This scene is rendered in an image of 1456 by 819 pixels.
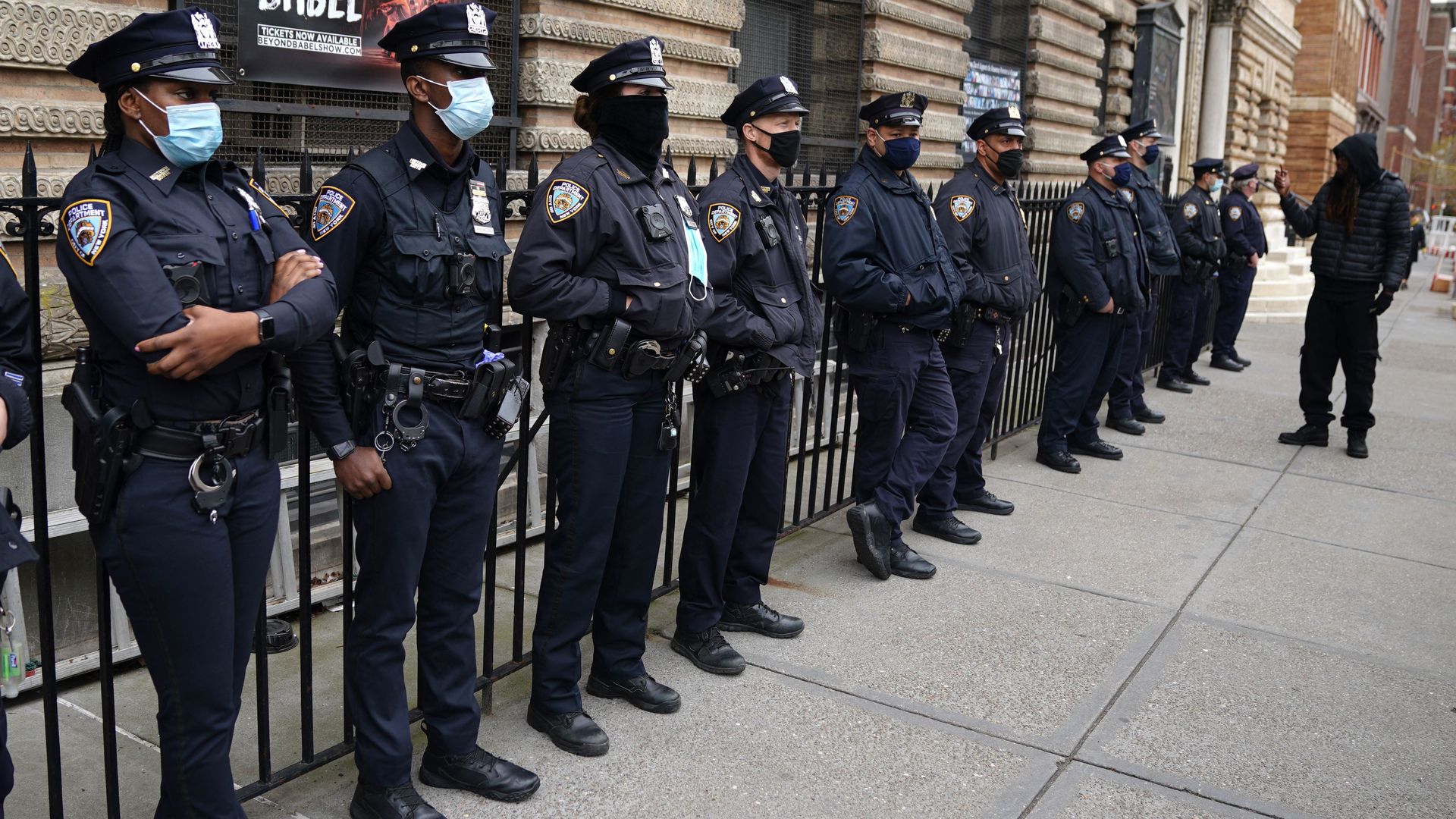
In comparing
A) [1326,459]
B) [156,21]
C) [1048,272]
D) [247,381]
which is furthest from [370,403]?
[1326,459]

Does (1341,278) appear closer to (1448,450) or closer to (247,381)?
(1448,450)

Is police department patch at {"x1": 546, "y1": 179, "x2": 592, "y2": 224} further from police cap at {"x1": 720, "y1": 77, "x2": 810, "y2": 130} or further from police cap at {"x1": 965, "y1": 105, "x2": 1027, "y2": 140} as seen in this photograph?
police cap at {"x1": 965, "y1": 105, "x2": 1027, "y2": 140}

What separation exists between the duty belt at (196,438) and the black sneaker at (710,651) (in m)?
2.14

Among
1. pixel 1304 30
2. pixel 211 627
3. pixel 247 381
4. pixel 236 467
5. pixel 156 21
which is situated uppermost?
pixel 1304 30

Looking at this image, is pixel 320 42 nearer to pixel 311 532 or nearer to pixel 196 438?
pixel 311 532

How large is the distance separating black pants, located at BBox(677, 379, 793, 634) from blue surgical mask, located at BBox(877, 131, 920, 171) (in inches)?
49.7

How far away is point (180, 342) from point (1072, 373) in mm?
6194

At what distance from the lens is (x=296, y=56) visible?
18.9 ft

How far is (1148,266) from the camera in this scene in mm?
9023

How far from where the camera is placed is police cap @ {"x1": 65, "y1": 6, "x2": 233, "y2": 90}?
2623mm

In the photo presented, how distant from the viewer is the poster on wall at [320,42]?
217 inches

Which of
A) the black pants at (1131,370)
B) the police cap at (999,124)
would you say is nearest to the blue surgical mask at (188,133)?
the police cap at (999,124)

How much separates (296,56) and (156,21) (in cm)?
329

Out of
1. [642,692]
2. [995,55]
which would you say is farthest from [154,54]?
[995,55]
